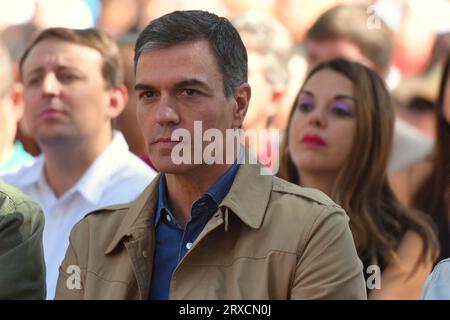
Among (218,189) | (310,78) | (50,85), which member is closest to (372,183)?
(310,78)

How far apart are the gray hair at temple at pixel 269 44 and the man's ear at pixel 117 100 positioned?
77 centimetres

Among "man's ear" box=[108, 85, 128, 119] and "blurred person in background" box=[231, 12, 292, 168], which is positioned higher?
"blurred person in background" box=[231, 12, 292, 168]

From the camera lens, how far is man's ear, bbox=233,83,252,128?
2896 mm

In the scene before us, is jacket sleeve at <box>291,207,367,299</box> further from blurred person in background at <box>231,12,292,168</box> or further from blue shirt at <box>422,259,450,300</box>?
blurred person in background at <box>231,12,292,168</box>

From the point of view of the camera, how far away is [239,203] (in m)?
2.73

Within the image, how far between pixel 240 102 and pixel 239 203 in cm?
33

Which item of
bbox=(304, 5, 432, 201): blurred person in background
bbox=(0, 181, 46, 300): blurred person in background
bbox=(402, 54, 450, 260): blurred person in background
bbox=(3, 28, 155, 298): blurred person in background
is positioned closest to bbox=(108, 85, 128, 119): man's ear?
bbox=(3, 28, 155, 298): blurred person in background

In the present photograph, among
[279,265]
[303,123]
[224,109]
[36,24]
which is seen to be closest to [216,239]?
[279,265]

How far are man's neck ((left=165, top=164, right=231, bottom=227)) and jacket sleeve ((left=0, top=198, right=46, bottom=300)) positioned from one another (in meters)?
0.49

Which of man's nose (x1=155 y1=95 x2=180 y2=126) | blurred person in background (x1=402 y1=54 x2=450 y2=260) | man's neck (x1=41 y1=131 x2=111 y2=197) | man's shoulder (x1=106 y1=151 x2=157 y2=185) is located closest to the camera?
man's nose (x1=155 y1=95 x2=180 y2=126)

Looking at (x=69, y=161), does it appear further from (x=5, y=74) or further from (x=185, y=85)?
(x=185, y=85)

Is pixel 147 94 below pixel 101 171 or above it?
below
